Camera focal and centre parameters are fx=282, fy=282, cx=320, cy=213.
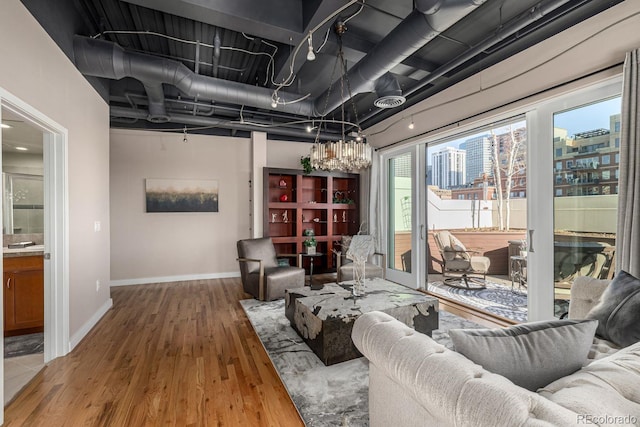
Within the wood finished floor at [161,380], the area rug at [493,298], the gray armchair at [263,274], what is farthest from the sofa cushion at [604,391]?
the gray armchair at [263,274]

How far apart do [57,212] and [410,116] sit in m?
4.76

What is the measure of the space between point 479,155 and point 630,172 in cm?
312

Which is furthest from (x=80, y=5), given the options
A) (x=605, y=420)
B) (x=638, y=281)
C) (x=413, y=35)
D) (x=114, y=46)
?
(x=638, y=281)

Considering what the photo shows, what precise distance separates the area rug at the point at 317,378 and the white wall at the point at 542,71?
2651 millimetres

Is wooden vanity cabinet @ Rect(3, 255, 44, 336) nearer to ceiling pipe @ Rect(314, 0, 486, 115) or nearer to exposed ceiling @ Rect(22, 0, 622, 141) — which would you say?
exposed ceiling @ Rect(22, 0, 622, 141)

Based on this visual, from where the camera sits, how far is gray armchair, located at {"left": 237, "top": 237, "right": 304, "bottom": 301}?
Answer: 13.6 feet

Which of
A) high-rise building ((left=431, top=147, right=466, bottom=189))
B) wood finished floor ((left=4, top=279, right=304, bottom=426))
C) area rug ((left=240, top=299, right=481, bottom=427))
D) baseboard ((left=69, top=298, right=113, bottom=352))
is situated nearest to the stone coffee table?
area rug ((left=240, top=299, right=481, bottom=427))

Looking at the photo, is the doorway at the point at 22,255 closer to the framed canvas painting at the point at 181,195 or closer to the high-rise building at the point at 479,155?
the framed canvas painting at the point at 181,195

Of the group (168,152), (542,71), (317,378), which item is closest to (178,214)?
(168,152)

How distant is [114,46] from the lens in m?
2.96

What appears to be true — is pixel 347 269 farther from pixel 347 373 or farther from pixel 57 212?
pixel 57 212

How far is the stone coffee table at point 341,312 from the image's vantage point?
246 centimetres

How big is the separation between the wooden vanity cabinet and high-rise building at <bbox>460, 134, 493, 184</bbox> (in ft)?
21.1

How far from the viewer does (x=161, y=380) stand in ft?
7.36
